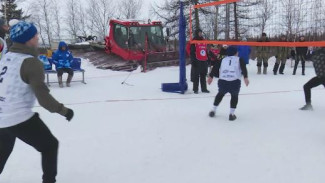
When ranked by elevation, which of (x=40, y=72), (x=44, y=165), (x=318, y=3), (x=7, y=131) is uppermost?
(x=318, y=3)

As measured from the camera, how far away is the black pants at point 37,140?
284cm

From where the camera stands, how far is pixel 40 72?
270 cm

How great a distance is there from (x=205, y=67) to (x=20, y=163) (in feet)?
17.7

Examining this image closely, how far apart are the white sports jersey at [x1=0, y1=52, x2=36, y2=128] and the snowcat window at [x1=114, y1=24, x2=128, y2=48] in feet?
44.6

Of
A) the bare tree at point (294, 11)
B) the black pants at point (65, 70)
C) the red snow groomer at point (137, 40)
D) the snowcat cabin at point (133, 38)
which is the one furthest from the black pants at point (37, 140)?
the snowcat cabin at point (133, 38)

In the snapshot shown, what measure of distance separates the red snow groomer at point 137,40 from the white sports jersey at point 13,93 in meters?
12.3

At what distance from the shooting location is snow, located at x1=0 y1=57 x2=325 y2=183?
3.60 metres

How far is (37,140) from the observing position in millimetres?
2873

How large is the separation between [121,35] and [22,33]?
14.2 metres

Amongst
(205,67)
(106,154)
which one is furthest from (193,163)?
(205,67)

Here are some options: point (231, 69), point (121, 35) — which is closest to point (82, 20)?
point (121, 35)

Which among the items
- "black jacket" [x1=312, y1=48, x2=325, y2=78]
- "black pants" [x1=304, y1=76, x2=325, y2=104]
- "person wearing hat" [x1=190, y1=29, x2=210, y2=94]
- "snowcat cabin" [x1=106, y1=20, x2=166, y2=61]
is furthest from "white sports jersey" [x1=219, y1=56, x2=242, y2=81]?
"snowcat cabin" [x1=106, y1=20, x2=166, y2=61]

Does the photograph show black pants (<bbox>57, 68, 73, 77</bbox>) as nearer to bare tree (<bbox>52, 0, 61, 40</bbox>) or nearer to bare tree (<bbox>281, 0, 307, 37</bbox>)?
bare tree (<bbox>281, 0, 307, 37</bbox>)

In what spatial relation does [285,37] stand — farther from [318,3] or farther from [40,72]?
[40,72]
